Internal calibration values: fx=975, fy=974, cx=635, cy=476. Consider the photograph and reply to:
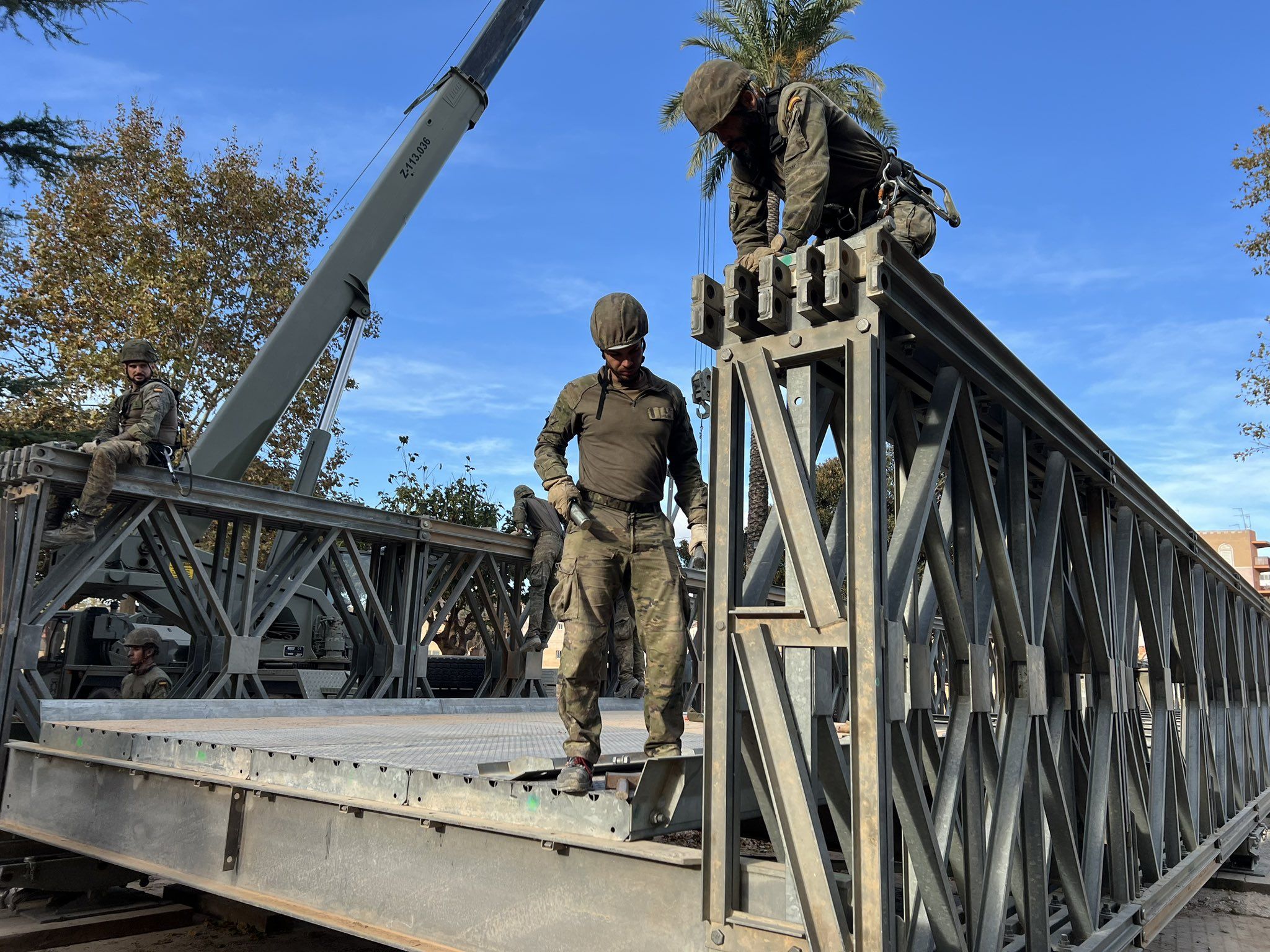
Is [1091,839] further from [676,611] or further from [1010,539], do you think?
[676,611]

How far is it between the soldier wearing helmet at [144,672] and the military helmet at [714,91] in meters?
6.81

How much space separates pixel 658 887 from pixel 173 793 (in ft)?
9.26

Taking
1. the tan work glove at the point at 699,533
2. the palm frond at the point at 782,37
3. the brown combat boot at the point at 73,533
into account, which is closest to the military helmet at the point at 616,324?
the tan work glove at the point at 699,533

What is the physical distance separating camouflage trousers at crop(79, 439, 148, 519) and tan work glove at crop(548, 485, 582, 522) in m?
4.88

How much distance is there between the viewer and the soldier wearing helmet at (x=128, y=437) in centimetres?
736

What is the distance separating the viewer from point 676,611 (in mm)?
4059

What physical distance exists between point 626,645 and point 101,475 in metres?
6.60

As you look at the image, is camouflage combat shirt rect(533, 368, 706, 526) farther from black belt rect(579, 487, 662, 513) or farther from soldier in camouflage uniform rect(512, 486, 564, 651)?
soldier in camouflage uniform rect(512, 486, 564, 651)

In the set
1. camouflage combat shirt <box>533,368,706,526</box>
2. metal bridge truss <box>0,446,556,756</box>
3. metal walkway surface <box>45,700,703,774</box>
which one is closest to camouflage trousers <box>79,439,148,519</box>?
metal bridge truss <box>0,446,556,756</box>

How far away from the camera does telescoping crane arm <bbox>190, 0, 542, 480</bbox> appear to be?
1077 cm

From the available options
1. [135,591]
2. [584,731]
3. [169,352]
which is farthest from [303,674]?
[169,352]

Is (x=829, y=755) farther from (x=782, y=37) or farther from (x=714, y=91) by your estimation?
(x=782, y=37)

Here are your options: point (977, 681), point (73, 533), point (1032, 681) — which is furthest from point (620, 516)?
point (73, 533)

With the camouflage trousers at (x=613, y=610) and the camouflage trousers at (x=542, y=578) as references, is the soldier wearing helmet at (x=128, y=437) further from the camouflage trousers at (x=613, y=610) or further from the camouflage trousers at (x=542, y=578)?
the camouflage trousers at (x=613, y=610)
